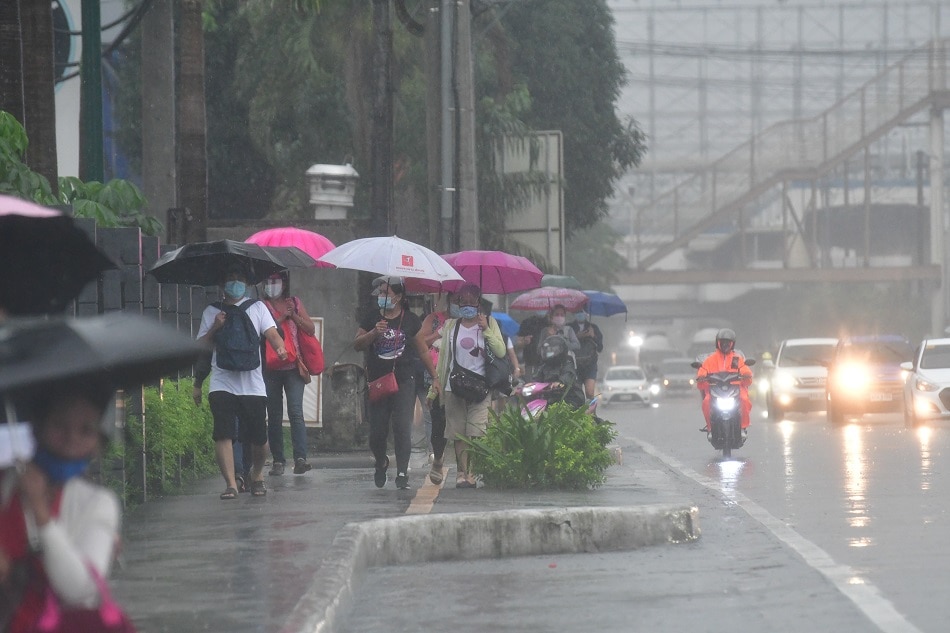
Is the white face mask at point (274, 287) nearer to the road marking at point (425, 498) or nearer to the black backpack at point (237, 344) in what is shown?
the black backpack at point (237, 344)

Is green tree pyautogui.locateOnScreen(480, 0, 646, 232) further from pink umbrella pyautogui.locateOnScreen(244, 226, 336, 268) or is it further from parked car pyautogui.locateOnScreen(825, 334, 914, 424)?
pink umbrella pyautogui.locateOnScreen(244, 226, 336, 268)

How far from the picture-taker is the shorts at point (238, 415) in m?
12.5

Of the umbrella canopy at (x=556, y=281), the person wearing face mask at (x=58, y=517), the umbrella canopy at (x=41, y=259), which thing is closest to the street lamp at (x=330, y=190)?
the umbrella canopy at (x=556, y=281)

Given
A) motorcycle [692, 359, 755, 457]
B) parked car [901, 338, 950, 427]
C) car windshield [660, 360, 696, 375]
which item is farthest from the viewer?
car windshield [660, 360, 696, 375]

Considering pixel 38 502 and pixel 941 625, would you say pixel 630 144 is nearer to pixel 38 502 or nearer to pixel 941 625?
pixel 941 625

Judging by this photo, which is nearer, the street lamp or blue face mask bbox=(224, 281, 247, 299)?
blue face mask bbox=(224, 281, 247, 299)

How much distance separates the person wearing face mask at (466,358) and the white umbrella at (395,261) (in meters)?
0.88

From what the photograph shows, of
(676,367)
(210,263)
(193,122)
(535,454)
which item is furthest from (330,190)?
(676,367)

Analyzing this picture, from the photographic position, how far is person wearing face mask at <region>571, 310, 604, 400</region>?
1992 cm

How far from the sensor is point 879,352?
106 ft

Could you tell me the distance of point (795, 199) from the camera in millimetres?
88562

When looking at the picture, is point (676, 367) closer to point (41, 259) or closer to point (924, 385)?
point (924, 385)

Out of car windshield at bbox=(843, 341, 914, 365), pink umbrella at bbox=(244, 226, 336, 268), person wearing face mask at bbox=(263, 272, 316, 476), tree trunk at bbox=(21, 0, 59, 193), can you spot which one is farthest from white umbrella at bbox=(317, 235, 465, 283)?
car windshield at bbox=(843, 341, 914, 365)

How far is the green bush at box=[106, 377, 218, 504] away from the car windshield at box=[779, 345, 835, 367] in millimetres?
23036
